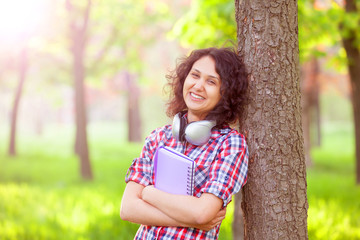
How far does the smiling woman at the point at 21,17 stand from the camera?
37.7 feet

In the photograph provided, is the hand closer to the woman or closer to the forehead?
the woman

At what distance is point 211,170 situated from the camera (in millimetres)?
2082

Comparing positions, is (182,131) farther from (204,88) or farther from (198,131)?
(204,88)

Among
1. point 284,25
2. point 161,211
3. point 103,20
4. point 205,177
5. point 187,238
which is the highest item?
point 103,20

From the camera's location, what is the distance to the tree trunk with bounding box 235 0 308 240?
7.34ft

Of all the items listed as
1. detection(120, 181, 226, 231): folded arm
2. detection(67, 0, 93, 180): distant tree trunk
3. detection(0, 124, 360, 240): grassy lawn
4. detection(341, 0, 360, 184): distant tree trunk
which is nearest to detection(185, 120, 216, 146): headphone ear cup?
detection(120, 181, 226, 231): folded arm

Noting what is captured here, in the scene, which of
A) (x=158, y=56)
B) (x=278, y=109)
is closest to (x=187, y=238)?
(x=278, y=109)

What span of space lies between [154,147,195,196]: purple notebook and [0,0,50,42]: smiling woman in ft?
34.7

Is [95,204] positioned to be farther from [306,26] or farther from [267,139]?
[267,139]

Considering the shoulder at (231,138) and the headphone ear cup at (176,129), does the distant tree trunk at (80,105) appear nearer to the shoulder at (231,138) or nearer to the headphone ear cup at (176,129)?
the headphone ear cup at (176,129)

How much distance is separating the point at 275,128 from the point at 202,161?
1.53 feet

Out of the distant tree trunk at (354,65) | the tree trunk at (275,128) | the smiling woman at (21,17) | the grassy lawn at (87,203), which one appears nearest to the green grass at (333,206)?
the grassy lawn at (87,203)

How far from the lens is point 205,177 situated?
2.14 meters

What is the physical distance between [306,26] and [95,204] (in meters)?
4.45
